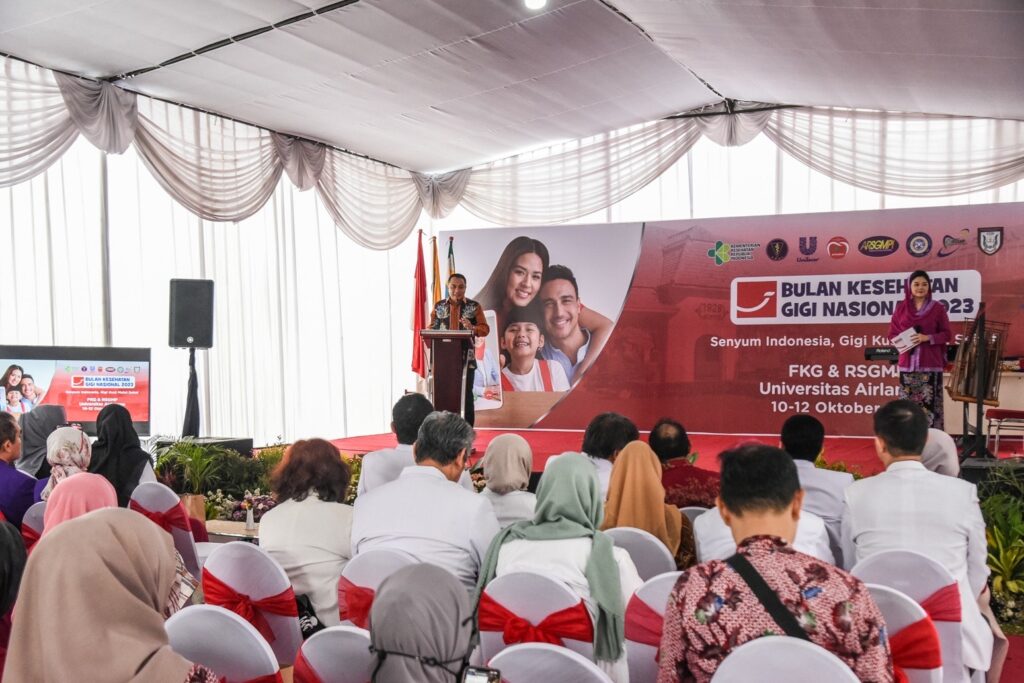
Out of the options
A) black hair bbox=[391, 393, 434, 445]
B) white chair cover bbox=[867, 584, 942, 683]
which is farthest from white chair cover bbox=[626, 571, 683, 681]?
black hair bbox=[391, 393, 434, 445]

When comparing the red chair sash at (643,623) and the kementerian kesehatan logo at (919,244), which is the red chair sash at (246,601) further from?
the kementerian kesehatan logo at (919,244)

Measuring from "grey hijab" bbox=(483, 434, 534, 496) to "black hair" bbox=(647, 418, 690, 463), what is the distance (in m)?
0.75

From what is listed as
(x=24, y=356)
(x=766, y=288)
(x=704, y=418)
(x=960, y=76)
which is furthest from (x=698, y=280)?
(x=24, y=356)

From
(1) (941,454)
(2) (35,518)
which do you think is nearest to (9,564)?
(2) (35,518)

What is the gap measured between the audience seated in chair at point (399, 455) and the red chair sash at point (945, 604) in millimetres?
1930

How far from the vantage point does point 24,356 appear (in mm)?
6578

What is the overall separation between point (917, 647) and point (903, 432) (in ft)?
2.76

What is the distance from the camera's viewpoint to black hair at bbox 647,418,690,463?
12.4 feet

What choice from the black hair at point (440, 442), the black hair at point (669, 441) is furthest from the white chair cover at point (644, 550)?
the black hair at point (669, 441)

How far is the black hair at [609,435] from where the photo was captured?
3.69 m

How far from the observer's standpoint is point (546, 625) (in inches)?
90.7

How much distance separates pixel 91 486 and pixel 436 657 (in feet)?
6.10

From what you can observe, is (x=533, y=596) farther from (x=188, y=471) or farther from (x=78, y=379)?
(x=78, y=379)

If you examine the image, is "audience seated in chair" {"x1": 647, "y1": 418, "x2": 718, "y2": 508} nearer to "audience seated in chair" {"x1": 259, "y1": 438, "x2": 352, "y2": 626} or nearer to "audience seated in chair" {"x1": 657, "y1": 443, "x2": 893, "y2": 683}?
"audience seated in chair" {"x1": 259, "y1": 438, "x2": 352, "y2": 626}
